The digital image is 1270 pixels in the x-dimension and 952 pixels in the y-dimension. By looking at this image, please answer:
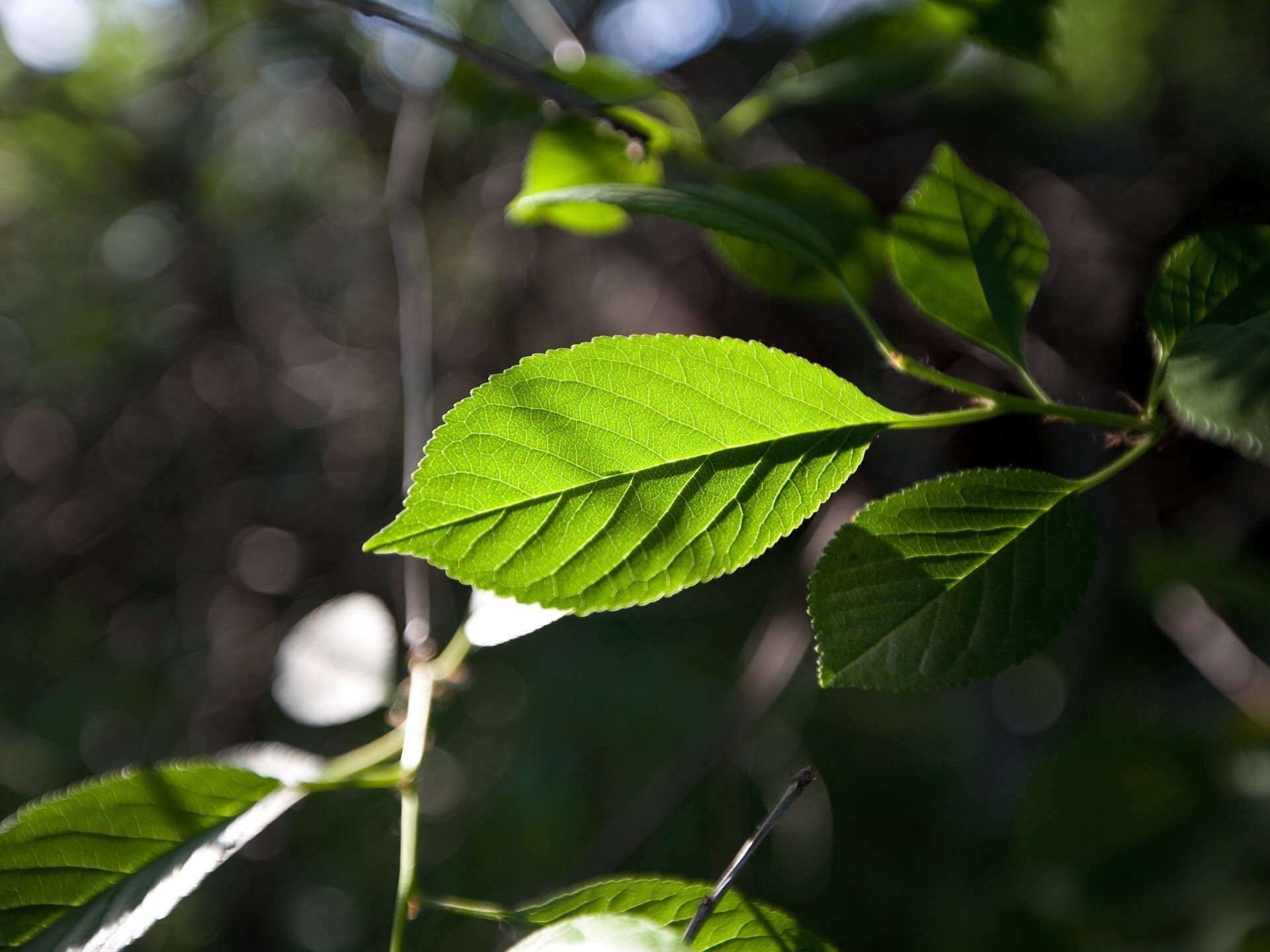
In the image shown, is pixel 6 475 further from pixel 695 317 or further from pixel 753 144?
pixel 753 144

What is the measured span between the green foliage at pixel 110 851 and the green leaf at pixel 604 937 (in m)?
0.19

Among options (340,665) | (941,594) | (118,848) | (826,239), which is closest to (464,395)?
(340,665)

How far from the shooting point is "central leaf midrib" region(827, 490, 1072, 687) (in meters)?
0.39

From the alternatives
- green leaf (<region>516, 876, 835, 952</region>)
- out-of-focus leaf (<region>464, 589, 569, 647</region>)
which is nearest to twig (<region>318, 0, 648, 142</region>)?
out-of-focus leaf (<region>464, 589, 569, 647</region>)

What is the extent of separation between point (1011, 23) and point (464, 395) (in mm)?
1158

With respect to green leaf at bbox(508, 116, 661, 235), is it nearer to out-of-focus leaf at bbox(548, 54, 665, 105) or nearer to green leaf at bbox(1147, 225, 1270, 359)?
out-of-focus leaf at bbox(548, 54, 665, 105)

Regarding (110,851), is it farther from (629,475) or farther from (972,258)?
(972,258)

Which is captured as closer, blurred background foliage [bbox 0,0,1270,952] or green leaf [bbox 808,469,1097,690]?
green leaf [bbox 808,469,1097,690]

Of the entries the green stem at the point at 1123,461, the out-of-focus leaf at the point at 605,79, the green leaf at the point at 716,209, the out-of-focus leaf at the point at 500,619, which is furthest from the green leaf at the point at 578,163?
the green stem at the point at 1123,461

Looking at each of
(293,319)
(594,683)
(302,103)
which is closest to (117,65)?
(302,103)

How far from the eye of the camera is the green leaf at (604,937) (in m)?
0.32

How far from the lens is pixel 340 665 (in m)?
0.77

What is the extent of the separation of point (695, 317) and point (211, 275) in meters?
0.96

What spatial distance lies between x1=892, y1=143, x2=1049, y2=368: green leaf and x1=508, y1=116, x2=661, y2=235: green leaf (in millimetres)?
224
